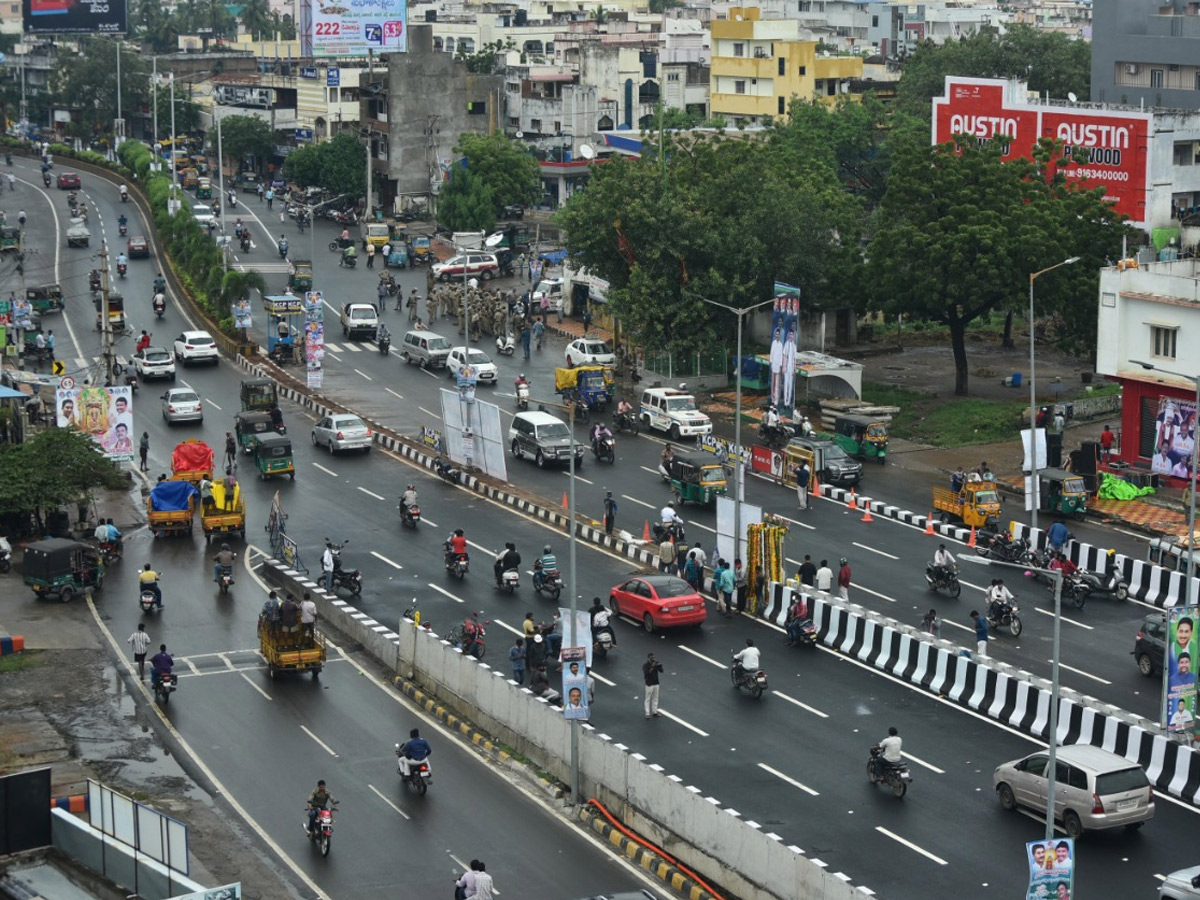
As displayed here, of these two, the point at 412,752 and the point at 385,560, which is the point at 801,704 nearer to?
the point at 412,752

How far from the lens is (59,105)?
180375mm

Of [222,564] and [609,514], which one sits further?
[609,514]

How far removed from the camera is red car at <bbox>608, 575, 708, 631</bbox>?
4706 cm

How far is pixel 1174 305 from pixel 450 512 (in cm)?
2416

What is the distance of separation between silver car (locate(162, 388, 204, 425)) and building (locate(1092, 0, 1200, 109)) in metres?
61.5

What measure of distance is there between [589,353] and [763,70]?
208 ft

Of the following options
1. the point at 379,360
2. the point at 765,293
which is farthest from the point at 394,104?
the point at 765,293

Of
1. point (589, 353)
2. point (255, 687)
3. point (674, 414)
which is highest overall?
point (589, 353)

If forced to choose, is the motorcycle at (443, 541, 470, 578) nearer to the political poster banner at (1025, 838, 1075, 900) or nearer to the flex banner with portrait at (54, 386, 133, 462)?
the flex banner with portrait at (54, 386, 133, 462)

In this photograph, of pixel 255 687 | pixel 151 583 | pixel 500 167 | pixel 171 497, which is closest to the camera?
pixel 255 687

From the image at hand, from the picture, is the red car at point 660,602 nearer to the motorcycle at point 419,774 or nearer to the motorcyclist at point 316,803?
the motorcycle at point 419,774

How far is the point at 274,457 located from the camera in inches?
2522

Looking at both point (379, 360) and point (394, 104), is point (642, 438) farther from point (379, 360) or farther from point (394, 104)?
point (394, 104)

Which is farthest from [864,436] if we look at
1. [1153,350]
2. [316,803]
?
[316,803]
